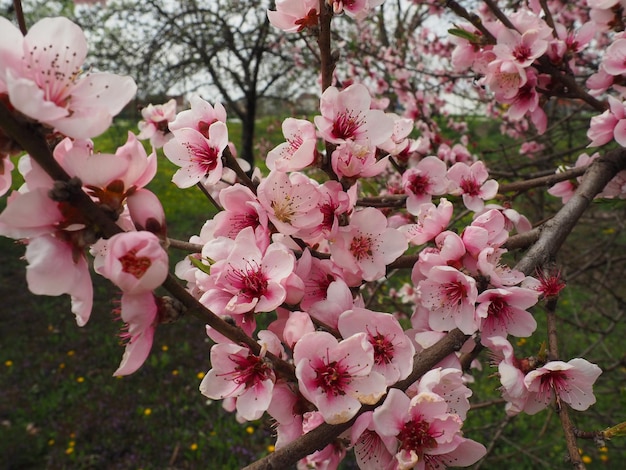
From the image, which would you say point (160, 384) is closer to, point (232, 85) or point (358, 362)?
point (358, 362)

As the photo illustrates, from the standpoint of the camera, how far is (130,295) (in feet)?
2.29

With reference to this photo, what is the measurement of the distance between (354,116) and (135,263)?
722 mm

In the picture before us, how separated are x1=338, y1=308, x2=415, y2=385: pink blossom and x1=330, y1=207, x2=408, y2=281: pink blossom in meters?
0.16

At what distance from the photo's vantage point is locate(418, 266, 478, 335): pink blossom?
41.9 inches

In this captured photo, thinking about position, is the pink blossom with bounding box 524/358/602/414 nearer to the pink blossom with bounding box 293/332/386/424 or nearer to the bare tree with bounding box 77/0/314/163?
the pink blossom with bounding box 293/332/386/424

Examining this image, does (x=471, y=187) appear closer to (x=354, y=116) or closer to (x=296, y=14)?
(x=354, y=116)

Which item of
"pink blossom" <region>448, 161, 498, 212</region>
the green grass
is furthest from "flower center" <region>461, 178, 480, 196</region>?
the green grass

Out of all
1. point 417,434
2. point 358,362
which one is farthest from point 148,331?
point 417,434

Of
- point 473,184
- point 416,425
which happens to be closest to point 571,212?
point 473,184

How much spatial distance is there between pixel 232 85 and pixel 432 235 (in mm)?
8053

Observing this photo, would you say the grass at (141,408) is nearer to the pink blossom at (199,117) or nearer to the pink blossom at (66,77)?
the pink blossom at (199,117)

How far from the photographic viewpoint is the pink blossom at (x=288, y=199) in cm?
104

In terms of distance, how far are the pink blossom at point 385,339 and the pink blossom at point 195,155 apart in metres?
0.50

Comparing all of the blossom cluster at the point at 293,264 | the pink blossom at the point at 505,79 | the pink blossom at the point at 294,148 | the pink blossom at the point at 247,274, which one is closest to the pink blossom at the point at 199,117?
the blossom cluster at the point at 293,264
